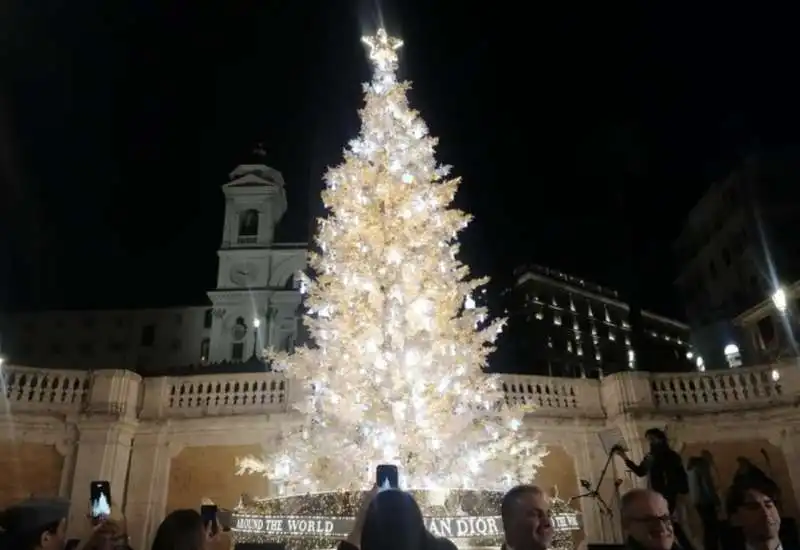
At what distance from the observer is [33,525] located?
2.69m

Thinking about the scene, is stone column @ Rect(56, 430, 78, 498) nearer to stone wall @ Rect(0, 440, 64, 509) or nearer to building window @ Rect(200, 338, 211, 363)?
stone wall @ Rect(0, 440, 64, 509)

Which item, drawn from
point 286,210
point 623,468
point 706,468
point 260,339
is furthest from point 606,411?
point 286,210

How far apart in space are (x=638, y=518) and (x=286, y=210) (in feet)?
131

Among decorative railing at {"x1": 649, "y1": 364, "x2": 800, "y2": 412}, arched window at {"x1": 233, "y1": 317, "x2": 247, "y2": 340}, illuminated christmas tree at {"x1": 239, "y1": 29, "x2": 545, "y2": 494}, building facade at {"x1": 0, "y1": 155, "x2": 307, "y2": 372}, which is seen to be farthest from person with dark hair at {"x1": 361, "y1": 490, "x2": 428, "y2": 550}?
arched window at {"x1": 233, "y1": 317, "x2": 247, "y2": 340}

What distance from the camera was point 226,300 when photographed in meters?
35.9

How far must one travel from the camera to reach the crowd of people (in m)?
2.30

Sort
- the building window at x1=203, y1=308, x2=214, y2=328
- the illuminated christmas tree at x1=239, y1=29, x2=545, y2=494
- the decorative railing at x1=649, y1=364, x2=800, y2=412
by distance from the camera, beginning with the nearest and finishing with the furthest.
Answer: the illuminated christmas tree at x1=239, y1=29, x2=545, y2=494
the decorative railing at x1=649, y1=364, x2=800, y2=412
the building window at x1=203, y1=308, x2=214, y2=328

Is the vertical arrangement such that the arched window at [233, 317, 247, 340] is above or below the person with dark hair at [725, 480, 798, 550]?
above

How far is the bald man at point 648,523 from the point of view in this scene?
2.50 meters

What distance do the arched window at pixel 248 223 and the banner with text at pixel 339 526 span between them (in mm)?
33325

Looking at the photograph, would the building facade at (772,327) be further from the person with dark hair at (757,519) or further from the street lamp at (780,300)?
the person with dark hair at (757,519)

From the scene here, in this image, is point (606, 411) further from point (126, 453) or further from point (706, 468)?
point (126, 453)

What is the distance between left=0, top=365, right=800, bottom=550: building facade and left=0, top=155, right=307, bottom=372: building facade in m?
22.8

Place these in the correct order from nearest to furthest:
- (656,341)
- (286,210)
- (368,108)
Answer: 1. (368,108)
2. (286,210)
3. (656,341)
